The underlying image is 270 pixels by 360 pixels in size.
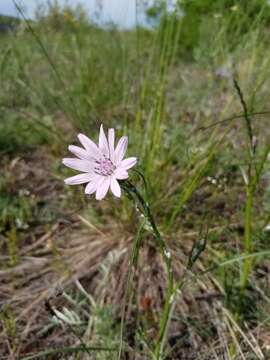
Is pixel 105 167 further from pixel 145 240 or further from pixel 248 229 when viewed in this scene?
pixel 145 240

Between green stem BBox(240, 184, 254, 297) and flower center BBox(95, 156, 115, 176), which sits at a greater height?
flower center BBox(95, 156, 115, 176)

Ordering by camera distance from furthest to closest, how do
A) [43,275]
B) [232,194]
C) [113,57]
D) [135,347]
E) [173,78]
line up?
[173,78], [113,57], [232,194], [43,275], [135,347]

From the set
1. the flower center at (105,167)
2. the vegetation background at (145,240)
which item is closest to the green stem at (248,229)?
the vegetation background at (145,240)

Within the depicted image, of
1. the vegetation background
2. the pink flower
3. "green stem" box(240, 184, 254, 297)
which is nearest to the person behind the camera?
the pink flower

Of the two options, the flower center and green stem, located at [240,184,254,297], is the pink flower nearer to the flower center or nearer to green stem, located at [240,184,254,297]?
the flower center

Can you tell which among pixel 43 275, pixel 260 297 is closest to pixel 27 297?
pixel 43 275

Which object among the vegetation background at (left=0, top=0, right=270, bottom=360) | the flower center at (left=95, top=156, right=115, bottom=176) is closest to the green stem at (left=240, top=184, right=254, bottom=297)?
the vegetation background at (left=0, top=0, right=270, bottom=360)

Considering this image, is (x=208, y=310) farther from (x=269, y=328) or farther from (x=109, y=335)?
(x=109, y=335)

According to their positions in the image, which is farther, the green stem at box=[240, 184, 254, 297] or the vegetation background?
the vegetation background

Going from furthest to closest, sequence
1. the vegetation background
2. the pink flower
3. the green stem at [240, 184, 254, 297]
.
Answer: the vegetation background
the green stem at [240, 184, 254, 297]
the pink flower
